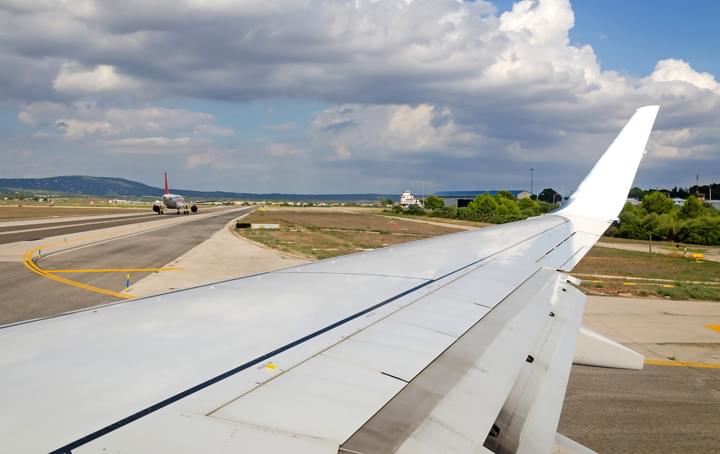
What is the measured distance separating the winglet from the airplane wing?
3.89m

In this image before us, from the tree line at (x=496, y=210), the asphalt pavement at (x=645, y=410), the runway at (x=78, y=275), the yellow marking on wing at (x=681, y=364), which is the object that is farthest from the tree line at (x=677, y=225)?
the asphalt pavement at (x=645, y=410)

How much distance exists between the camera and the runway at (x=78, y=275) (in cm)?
1225

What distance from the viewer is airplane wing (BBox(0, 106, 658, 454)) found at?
1.51m

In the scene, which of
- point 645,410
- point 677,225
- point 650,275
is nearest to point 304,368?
point 645,410

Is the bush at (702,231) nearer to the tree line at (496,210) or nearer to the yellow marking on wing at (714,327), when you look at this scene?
the tree line at (496,210)

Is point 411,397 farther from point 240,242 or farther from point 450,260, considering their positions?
point 240,242

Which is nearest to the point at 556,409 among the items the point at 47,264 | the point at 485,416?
the point at 485,416

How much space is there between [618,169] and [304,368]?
6787 mm

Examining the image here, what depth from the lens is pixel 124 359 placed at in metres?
2.04

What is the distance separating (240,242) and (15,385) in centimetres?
2785

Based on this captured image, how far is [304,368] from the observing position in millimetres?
2061

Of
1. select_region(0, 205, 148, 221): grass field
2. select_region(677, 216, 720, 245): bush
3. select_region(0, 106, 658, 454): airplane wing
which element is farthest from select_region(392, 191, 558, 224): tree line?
select_region(0, 106, 658, 454): airplane wing

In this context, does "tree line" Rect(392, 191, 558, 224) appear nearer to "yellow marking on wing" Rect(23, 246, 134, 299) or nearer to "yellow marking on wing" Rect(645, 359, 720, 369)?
"yellow marking on wing" Rect(23, 246, 134, 299)

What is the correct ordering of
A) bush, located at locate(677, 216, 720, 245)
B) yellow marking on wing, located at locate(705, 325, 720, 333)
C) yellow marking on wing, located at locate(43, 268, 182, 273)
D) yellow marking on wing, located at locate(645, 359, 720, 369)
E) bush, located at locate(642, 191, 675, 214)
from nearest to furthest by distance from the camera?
yellow marking on wing, located at locate(645, 359, 720, 369) < yellow marking on wing, located at locate(705, 325, 720, 333) < yellow marking on wing, located at locate(43, 268, 182, 273) < bush, located at locate(677, 216, 720, 245) < bush, located at locate(642, 191, 675, 214)
